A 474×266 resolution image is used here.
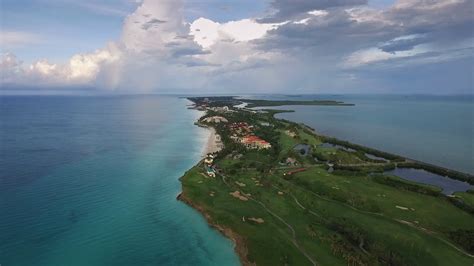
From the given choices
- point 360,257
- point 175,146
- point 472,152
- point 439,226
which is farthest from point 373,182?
point 175,146

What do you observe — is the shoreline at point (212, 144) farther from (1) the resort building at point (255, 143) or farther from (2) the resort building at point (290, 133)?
(2) the resort building at point (290, 133)

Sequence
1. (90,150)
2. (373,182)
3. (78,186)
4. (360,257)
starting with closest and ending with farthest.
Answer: (360,257) < (78,186) < (373,182) < (90,150)

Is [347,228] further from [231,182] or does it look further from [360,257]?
[231,182]

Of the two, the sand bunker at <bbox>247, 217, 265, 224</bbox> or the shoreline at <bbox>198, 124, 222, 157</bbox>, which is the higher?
the shoreline at <bbox>198, 124, 222, 157</bbox>

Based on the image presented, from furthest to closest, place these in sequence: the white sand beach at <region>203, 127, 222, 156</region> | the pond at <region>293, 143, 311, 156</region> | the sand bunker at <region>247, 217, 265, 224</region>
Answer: the pond at <region>293, 143, 311, 156</region>
the white sand beach at <region>203, 127, 222, 156</region>
the sand bunker at <region>247, 217, 265, 224</region>

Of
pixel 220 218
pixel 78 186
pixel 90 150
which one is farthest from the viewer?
pixel 90 150

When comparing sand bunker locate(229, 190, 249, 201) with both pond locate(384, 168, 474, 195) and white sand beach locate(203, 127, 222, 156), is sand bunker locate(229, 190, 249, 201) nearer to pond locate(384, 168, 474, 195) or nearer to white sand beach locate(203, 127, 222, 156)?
white sand beach locate(203, 127, 222, 156)

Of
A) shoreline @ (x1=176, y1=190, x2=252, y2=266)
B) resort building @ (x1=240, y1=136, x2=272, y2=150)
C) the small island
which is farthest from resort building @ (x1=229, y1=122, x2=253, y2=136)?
shoreline @ (x1=176, y1=190, x2=252, y2=266)
